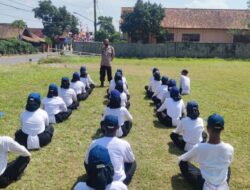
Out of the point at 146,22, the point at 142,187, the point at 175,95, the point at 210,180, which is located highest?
the point at 146,22

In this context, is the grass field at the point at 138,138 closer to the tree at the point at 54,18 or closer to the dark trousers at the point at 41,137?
the dark trousers at the point at 41,137

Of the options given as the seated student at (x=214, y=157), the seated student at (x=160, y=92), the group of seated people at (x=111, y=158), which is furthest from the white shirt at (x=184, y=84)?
the seated student at (x=214, y=157)

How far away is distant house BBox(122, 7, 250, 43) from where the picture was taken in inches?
1639

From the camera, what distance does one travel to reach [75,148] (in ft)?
24.5

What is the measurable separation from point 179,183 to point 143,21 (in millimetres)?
33913

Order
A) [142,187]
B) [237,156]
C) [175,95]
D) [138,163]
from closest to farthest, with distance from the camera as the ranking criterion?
[142,187] < [138,163] < [237,156] < [175,95]

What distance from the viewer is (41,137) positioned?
23.7 feet

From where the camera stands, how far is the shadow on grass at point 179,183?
5758 millimetres

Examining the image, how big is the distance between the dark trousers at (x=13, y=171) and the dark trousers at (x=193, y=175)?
2472mm

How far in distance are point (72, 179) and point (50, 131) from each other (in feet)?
6.11

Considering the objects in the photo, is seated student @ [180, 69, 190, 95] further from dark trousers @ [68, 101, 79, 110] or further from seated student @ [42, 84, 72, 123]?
seated student @ [42, 84, 72, 123]

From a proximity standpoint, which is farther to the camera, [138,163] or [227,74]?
[227,74]

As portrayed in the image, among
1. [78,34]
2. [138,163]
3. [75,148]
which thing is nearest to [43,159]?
[75,148]

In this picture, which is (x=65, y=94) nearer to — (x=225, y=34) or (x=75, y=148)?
(x=75, y=148)
